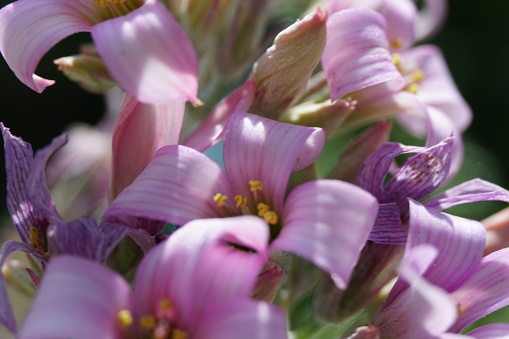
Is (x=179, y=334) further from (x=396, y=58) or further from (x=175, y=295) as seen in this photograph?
(x=396, y=58)

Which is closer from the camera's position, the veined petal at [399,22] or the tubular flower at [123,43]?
the tubular flower at [123,43]

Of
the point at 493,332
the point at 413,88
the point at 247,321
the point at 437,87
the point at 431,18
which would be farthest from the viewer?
the point at 431,18

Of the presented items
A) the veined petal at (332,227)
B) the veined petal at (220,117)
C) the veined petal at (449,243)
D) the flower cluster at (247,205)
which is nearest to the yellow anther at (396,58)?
the flower cluster at (247,205)

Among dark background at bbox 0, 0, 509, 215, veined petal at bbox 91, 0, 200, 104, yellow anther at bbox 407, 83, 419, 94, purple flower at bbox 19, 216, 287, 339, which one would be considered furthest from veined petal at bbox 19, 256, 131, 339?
dark background at bbox 0, 0, 509, 215

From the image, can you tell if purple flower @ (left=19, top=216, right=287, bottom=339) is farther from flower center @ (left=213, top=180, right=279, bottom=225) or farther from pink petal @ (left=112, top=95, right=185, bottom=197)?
pink petal @ (left=112, top=95, right=185, bottom=197)

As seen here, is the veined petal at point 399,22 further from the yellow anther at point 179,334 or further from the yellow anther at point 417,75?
the yellow anther at point 179,334

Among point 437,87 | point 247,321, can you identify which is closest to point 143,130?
point 247,321
